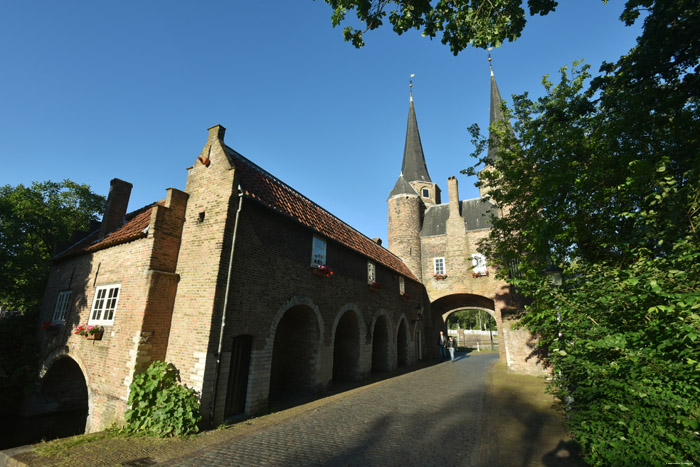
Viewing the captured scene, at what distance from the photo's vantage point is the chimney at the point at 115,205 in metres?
14.3

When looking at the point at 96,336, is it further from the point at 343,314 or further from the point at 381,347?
the point at 381,347

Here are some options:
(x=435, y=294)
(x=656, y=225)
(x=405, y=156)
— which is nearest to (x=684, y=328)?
(x=656, y=225)

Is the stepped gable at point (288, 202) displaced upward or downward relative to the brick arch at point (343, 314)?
upward

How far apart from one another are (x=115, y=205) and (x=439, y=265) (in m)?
21.8

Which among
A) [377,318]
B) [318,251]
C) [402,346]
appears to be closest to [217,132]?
[318,251]

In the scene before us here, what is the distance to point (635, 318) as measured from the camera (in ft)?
17.0

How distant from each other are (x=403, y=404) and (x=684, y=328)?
331 inches

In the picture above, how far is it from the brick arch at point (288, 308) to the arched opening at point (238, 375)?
65 cm

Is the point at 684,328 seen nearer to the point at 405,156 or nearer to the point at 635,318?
the point at 635,318

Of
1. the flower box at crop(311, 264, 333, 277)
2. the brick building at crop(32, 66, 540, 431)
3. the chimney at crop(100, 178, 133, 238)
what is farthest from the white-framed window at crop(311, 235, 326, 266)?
the chimney at crop(100, 178, 133, 238)

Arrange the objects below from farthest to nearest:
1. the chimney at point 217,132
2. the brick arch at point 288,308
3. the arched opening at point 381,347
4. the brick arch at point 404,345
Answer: the brick arch at point 404,345 → the arched opening at point 381,347 → the chimney at point 217,132 → the brick arch at point 288,308

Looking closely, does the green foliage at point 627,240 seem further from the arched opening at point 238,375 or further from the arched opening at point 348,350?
the arched opening at point 238,375

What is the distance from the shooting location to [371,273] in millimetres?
17047

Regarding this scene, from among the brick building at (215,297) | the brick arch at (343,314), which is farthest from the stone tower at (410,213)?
the brick arch at (343,314)
